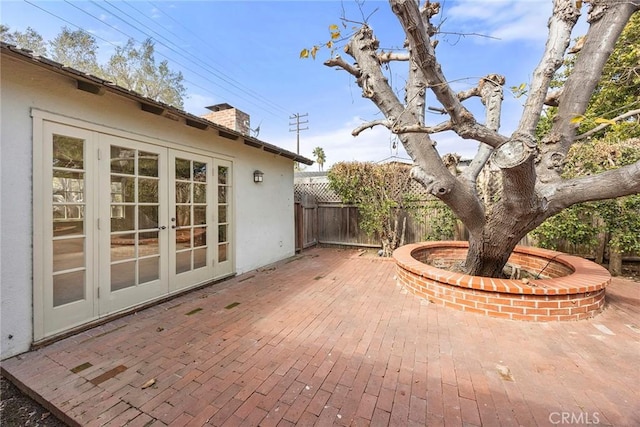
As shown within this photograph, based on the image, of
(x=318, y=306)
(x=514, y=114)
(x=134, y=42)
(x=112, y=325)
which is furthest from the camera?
(x=134, y=42)

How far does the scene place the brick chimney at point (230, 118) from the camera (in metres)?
6.66

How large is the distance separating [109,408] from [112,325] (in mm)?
1582

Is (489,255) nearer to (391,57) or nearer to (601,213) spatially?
(601,213)

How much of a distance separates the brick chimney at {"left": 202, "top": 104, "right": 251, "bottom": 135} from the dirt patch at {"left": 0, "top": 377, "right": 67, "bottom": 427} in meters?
Result: 5.78

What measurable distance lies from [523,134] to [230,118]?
6238 mm

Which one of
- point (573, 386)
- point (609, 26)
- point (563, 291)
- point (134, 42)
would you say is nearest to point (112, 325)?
point (573, 386)

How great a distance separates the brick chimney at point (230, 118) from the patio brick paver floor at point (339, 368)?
466 centimetres

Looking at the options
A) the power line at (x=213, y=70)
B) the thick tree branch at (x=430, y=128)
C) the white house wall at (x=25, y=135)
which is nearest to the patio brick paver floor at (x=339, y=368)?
the white house wall at (x=25, y=135)

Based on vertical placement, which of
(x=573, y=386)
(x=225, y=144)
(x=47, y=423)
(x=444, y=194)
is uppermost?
(x=225, y=144)

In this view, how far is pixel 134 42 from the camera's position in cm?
1722

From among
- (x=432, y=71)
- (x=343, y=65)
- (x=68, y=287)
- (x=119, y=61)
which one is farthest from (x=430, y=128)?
(x=119, y=61)

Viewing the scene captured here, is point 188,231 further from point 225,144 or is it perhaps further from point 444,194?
point 444,194

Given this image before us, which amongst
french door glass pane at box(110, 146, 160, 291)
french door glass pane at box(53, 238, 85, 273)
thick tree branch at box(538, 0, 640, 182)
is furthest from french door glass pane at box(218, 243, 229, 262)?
thick tree branch at box(538, 0, 640, 182)

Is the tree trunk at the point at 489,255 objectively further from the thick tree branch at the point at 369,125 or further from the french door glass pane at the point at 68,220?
the french door glass pane at the point at 68,220
